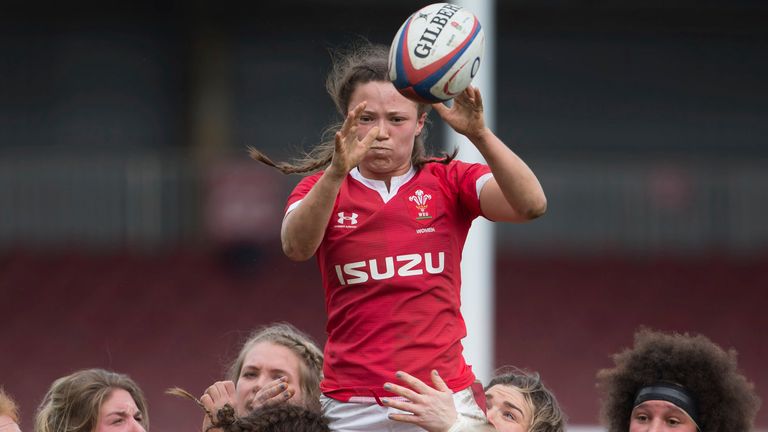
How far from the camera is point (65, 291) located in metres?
14.1

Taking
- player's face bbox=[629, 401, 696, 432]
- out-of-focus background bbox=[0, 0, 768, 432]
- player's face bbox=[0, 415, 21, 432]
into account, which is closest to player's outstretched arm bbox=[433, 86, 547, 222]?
player's face bbox=[629, 401, 696, 432]

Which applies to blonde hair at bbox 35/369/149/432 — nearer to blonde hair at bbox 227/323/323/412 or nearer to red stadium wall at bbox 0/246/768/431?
blonde hair at bbox 227/323/323/412

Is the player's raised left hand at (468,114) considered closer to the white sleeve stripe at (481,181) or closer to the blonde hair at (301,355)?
the white sleeve stripe at (481,181)

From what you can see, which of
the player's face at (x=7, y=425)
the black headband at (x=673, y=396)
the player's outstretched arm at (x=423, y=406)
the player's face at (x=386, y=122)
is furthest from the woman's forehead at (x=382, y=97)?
the player's face at (x=7, y=425)

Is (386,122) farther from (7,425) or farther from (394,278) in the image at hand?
(7,425)

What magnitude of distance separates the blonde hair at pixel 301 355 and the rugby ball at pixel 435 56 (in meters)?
1.33

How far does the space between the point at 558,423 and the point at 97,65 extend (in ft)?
37.1

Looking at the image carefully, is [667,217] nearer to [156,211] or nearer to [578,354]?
[578,354]

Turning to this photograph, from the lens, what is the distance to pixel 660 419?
14.1 feet

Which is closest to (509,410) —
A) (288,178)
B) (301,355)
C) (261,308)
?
(301,355)

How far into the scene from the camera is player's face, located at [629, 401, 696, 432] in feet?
14.0

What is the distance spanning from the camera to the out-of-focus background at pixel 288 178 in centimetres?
1345

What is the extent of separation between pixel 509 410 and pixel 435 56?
1505 mm

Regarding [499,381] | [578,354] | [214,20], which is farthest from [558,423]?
[214,20]
